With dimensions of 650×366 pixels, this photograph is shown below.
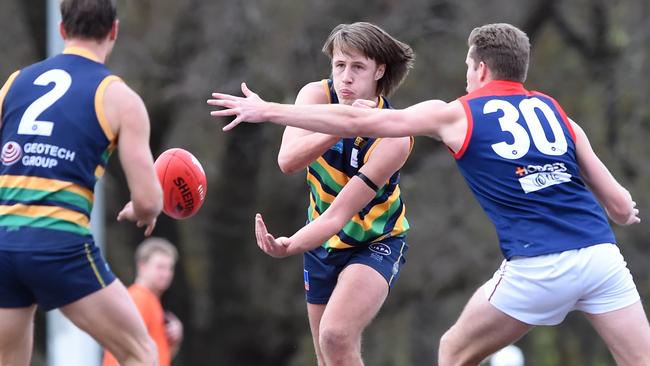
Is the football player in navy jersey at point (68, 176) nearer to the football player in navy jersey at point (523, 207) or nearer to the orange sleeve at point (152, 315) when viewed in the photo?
the football player in navy jersey at point (523, 207)

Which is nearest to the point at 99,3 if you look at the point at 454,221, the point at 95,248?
the point at 95,248

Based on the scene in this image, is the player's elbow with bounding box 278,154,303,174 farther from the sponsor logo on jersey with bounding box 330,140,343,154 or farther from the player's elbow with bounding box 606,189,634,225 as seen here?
the player's elbow with bounding box 606,189,634,225

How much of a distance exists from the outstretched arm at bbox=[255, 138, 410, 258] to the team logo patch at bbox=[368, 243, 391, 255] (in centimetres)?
38

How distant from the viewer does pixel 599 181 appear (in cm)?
620

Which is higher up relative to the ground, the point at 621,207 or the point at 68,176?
the point at 68,176

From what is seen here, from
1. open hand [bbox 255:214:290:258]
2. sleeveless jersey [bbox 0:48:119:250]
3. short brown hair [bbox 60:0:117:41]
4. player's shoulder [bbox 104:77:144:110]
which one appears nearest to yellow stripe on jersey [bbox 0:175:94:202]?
sleeveless jersey [bbox 0:48:119:250]

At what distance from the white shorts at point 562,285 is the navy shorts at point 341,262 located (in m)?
0.89

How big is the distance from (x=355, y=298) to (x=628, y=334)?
1475mm

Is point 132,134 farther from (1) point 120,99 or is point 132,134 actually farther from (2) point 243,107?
(2) point 243,107

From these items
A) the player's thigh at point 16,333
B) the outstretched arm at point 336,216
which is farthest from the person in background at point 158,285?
the player's thigh at point 16,333

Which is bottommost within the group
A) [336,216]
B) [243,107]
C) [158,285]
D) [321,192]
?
[158,285]

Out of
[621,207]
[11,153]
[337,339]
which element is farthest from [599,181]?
[11,153]

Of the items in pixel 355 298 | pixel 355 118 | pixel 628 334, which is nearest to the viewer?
Answer: pixel 628 334

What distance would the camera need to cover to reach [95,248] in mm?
5652
